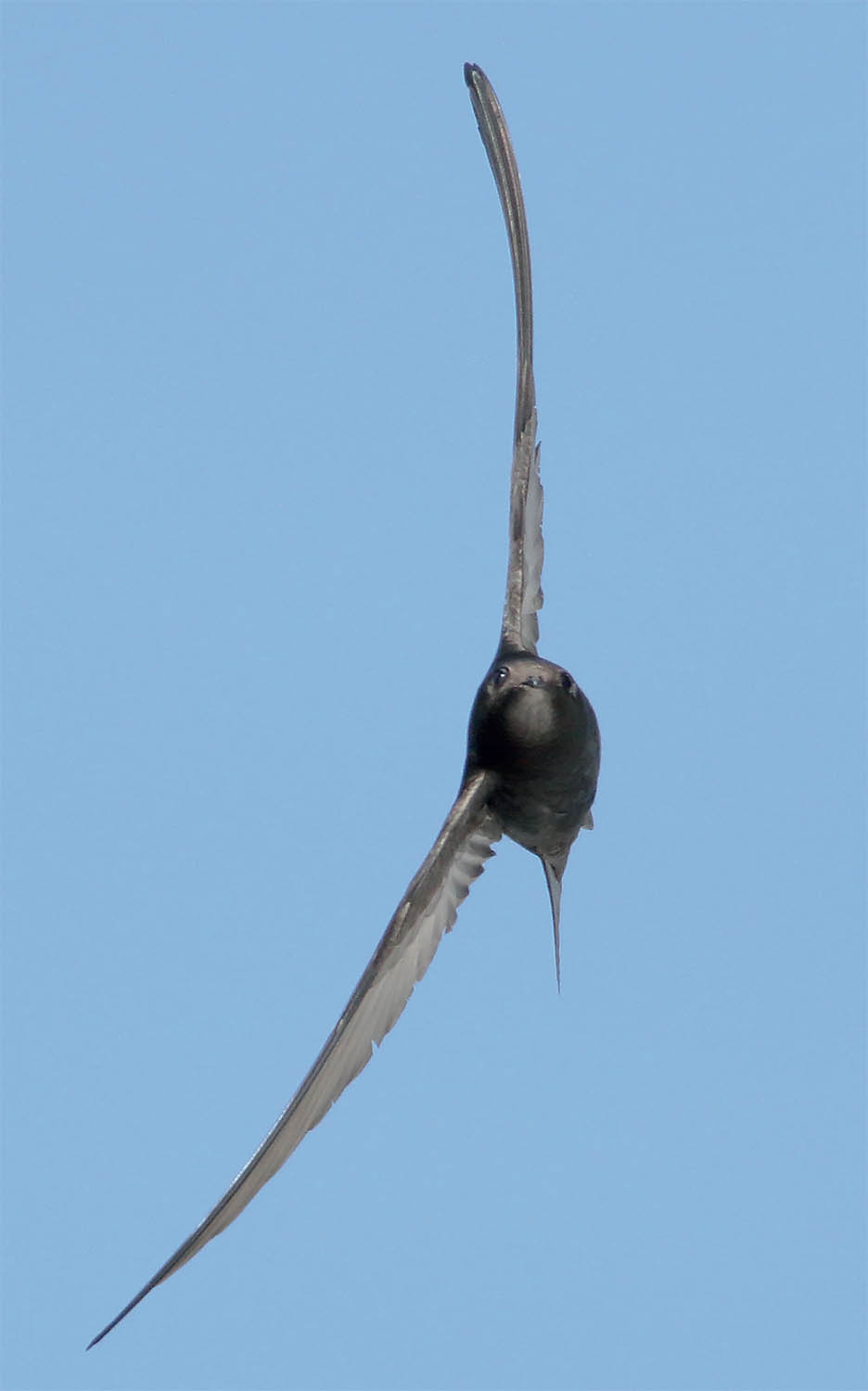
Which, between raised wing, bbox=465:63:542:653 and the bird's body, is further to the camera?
raised wing, bbox=465:63:542:653

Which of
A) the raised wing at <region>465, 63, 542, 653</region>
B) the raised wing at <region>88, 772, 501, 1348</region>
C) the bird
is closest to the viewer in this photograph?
the raised wing at <region>88, 772, 501, 1348</region>

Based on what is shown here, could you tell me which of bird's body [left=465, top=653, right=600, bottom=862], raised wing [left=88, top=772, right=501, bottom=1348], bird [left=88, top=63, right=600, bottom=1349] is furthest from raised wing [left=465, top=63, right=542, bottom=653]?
raised wing [left=88, top=772, right=501, bottom=1348]

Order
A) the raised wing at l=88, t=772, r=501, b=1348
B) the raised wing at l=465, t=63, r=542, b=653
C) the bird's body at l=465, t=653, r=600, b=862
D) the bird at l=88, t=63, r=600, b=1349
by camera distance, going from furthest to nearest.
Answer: the raised wing at l=465, t=63, r=542, b=653 → the bird's body at l=465, t=653, r=600, b=862 → the bird at l=88, t=63, r=600, b=1349 → the raised wing at l=88, t=772, r=501, b=1348

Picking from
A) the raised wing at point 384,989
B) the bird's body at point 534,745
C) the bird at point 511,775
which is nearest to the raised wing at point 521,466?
the bird at point 511,775

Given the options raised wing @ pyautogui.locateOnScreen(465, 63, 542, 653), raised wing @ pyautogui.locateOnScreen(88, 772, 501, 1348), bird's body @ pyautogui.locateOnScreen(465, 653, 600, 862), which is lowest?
raised wing @ pyautogui.locateOnScreen(88, 772, 501, 1348)

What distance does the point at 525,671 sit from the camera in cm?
436

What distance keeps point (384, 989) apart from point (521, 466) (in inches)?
53.1

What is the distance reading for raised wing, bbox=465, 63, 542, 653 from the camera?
184 inches

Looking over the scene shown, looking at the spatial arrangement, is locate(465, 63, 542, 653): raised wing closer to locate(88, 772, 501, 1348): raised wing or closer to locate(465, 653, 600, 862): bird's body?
locate(465, 653, 600, 862): bird's body

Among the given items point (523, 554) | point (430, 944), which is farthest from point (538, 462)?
point (430, 944)

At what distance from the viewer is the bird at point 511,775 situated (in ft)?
13.6

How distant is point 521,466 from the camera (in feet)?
15.4

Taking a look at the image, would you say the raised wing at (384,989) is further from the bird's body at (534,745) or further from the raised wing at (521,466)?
the raised wing at (521,466)

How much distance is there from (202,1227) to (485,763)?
131 cm
